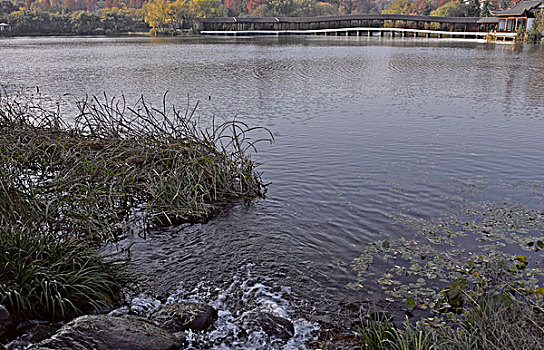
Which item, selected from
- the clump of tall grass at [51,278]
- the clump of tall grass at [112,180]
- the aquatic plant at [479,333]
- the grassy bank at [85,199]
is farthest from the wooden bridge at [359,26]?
the clump of tall grass at [51,278]

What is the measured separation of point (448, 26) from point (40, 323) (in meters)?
70.1

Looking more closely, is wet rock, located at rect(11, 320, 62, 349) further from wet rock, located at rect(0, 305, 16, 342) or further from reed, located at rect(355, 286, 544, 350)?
reed, located at rect(355, 286, 544, 350)

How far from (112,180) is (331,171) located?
383 cm

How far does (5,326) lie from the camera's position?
3787 mm

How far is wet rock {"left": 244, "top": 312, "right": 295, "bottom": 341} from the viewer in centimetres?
413

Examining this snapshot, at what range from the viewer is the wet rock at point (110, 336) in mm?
3428

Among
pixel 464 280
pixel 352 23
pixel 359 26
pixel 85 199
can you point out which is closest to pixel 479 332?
pixel 464 280

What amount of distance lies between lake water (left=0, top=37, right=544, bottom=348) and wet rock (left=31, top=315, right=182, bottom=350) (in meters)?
0.54

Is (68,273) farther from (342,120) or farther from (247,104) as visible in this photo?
(247,104)

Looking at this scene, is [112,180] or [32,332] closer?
[32,332]

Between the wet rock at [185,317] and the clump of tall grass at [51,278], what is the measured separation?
1.73 ft

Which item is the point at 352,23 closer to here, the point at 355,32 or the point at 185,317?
the point at 355,32

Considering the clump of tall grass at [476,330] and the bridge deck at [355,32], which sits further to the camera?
the bridge deck at [355,32]

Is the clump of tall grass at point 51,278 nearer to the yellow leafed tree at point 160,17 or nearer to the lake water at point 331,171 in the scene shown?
the lake water at point 331,171
